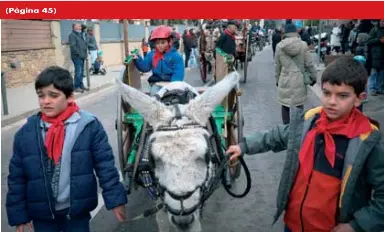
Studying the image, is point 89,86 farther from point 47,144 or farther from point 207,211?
point 47,144

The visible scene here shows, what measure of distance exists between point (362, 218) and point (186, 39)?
59.8ft

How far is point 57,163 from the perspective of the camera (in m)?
2.87

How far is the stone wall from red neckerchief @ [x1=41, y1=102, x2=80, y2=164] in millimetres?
11208

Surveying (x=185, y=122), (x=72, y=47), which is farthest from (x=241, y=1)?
(x=72, y=47)

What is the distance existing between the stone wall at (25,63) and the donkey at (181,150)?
11263 millimetres

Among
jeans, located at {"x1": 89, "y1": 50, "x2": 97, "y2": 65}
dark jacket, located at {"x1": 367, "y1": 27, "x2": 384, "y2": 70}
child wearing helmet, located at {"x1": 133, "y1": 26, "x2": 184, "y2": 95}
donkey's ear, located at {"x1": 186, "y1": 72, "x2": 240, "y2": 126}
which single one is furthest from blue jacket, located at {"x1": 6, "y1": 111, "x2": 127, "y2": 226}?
jeans, located at {"x1": 89, "y1": 50, "x2": 97, "y2": 65}

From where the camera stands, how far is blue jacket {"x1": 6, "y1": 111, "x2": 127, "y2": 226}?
113 inches

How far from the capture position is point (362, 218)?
231 centimetres

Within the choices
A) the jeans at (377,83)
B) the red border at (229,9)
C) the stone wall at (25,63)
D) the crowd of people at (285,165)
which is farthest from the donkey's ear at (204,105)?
the stone wall at (25,63)

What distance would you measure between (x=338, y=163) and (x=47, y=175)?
1.80 metres

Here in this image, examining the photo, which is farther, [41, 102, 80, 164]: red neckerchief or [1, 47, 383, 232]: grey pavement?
[1, 47, 383, 232]: grey pavement

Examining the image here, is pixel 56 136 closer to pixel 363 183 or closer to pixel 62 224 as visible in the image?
pixel 62 224

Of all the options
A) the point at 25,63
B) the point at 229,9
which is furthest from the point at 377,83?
the point at 25,63

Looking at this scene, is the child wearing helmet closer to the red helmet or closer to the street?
the red helmet
